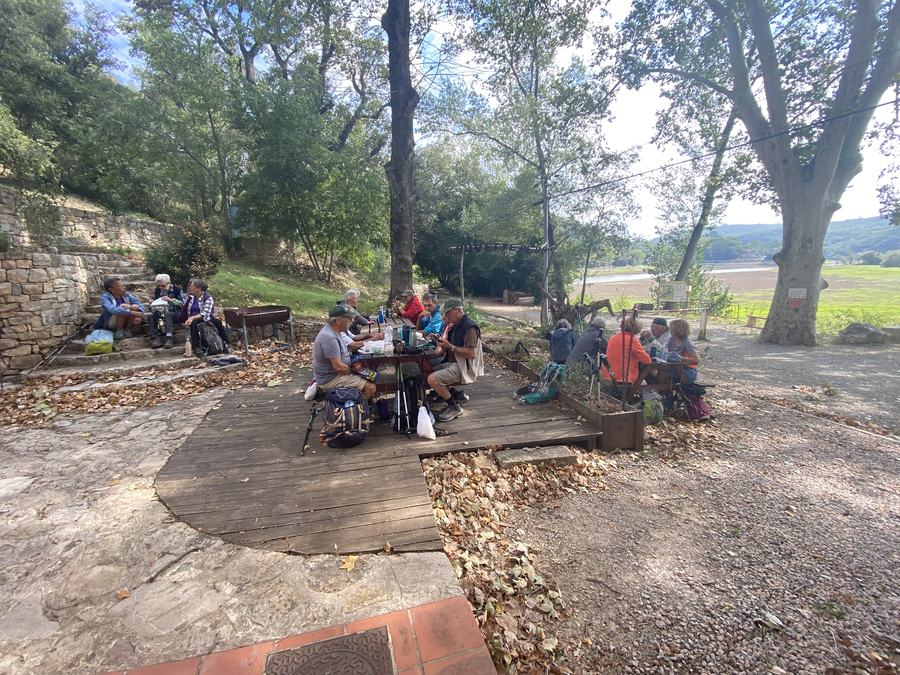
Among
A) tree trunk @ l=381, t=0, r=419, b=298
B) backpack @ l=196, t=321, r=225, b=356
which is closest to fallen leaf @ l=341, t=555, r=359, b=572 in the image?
backpack @ l=196, t=321, r=225, b=356

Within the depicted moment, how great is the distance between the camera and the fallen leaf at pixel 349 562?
235 centimetres

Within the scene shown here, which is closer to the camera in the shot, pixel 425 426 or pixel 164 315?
pixel 425 426

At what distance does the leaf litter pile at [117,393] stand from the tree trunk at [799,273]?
549 inches

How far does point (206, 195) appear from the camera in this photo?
16.2 m

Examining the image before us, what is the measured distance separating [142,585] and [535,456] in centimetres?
308

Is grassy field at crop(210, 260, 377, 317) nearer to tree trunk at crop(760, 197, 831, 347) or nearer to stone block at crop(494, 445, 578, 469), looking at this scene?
stone block at crop(494, 445, 578, 469)

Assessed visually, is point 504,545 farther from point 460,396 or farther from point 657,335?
point 657,335

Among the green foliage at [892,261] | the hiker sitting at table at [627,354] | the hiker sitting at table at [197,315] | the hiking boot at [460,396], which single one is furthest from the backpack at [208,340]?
the green foliage at [892,261]

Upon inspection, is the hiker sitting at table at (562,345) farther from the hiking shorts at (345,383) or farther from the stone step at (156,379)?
the stone step at (156,379)

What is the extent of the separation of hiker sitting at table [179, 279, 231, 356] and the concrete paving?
13.1 ft

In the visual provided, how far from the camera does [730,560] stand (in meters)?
2.73

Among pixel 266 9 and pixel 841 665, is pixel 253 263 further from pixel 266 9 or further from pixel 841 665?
pixel 841 665

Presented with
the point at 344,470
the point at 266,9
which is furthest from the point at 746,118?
the point at 344,470

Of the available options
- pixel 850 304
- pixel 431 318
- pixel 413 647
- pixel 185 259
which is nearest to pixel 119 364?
pixel 185 259
